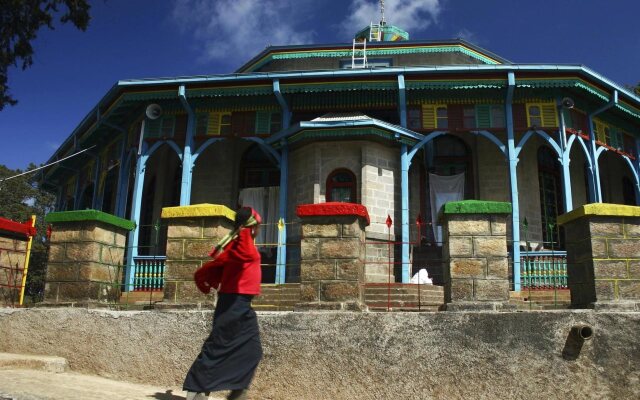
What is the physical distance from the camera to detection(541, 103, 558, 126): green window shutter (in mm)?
12562

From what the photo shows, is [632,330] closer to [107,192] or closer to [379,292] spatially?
[379,292]

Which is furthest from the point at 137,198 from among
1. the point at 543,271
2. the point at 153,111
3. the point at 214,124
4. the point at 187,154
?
the point at 543,271

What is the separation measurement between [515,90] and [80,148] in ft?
41.5

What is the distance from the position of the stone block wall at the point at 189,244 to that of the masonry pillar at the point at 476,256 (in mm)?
2399

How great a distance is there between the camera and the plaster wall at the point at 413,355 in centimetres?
458

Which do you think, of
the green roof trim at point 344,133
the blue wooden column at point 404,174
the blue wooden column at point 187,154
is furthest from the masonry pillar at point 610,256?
the blue wooden column at point 187,154

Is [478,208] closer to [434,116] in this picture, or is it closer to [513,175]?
[513,175]

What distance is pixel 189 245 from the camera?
5832 millimetres

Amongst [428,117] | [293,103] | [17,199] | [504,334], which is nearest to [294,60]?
[293,103]

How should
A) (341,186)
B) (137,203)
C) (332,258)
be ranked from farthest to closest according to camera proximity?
(137,203) → (341,186) → (332,258)

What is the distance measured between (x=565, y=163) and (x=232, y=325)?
34.5ft

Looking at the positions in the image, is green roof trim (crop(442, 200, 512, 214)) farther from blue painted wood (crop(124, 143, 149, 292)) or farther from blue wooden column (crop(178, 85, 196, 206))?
blue painted wood (crop(124, 143, 149, 292))

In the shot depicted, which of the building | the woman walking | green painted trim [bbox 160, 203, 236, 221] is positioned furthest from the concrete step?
the building

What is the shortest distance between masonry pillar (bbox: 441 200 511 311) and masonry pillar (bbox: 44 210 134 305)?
3.82 m
